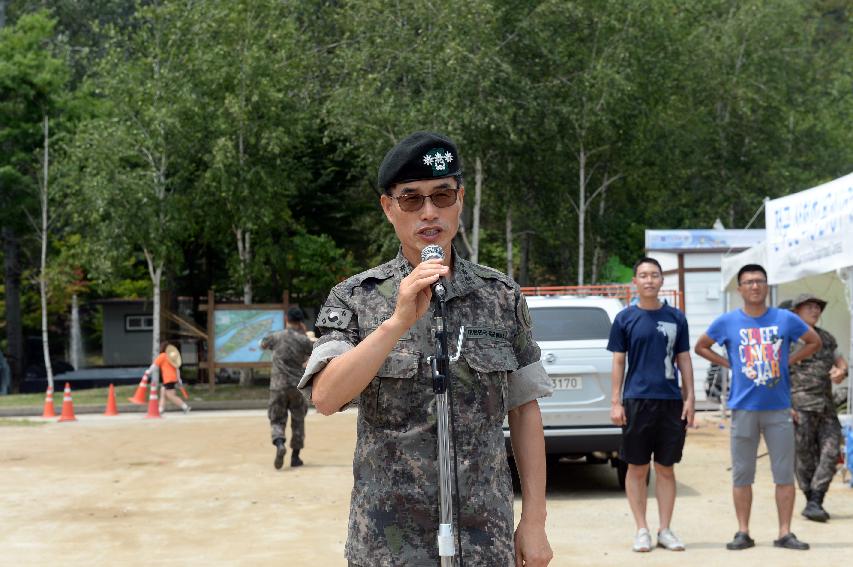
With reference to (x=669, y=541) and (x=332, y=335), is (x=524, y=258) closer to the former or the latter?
(x=669, y=541)

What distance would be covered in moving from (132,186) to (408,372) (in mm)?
26568

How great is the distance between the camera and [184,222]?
29375mm

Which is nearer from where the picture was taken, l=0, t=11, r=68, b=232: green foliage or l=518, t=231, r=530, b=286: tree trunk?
l=0, t=11, r=68, b=232: green foliage

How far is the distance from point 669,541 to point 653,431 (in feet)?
2.67

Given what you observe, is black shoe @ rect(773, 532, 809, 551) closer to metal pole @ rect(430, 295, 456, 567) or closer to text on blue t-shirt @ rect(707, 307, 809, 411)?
text on blue t-shirt @ rect(707, 307, 809, 411)

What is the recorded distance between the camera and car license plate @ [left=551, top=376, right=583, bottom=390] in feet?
36.3

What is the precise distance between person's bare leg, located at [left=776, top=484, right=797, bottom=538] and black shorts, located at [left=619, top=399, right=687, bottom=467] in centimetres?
78

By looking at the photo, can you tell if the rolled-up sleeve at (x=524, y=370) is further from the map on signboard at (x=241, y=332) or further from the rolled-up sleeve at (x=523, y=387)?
the map on signboard at (x=241, y=332)

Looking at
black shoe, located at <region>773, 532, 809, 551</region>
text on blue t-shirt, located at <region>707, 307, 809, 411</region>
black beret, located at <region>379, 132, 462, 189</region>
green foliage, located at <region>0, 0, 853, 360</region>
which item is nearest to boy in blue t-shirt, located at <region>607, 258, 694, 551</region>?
text on blue t-shirt, located at <region>707, 307, 809, 411</region>

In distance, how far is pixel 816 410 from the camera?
32.9 ft

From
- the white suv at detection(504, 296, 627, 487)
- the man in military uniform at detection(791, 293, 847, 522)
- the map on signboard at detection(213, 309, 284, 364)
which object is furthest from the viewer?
the map on signboard at detection(213, 309, 284, 364)

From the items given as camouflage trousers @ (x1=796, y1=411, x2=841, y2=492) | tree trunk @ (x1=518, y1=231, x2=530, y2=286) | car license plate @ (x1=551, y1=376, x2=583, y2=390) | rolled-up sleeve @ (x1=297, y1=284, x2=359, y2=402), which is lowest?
camouflage trousers @ (x1=796, y1=411, x2=841, y2=492)

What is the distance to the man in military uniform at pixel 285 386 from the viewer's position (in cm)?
1381

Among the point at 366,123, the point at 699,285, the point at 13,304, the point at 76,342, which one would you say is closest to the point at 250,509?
the point at 699,285
